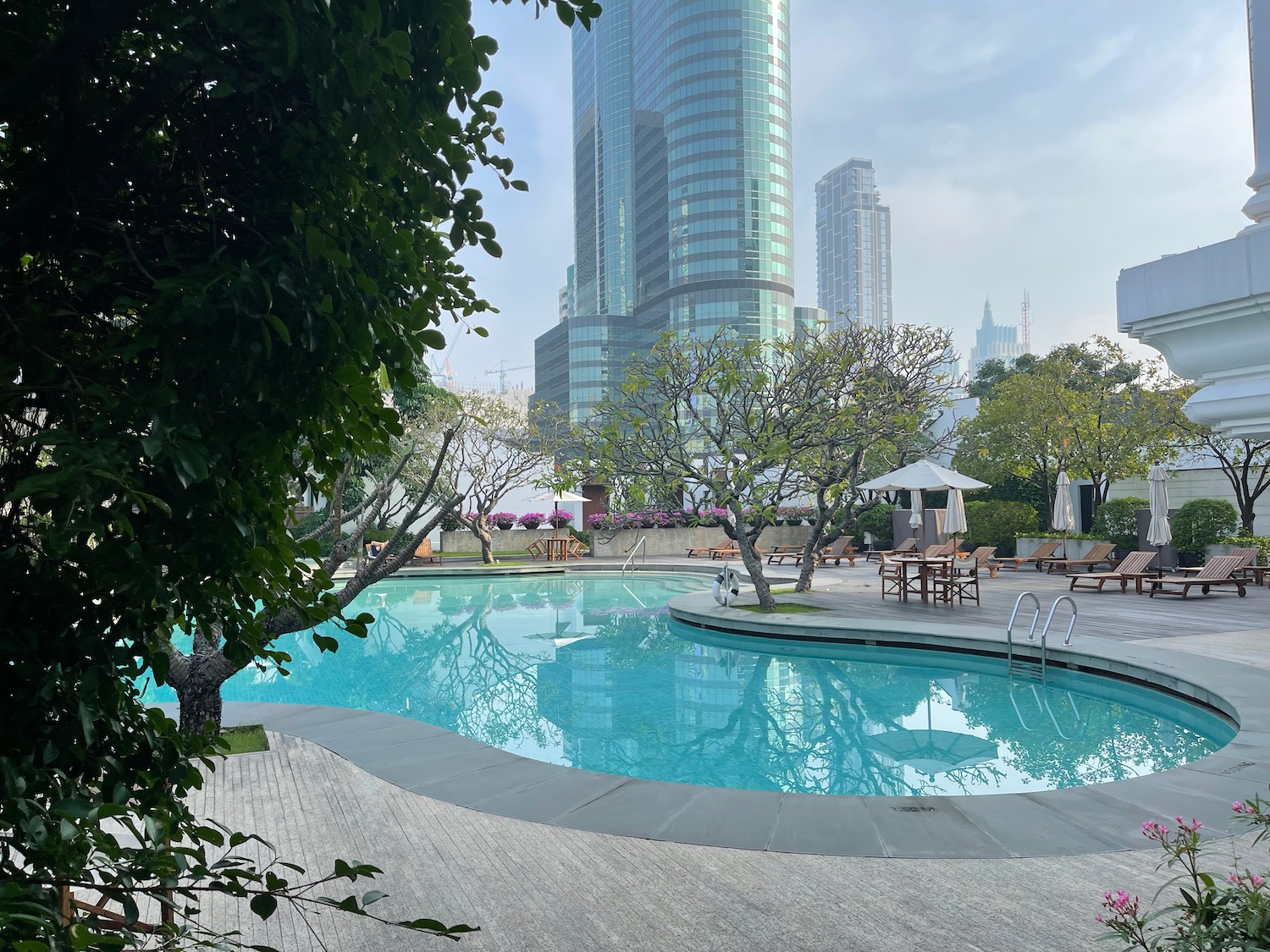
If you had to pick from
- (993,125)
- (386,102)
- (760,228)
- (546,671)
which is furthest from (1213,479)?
(760,228)

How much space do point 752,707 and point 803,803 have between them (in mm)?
Result: 4720

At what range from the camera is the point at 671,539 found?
31.3 m

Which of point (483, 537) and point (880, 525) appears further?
point (880, 525)

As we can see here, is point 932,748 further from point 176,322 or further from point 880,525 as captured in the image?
point 880,525

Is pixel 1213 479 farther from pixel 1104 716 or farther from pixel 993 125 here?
pixel 993 125

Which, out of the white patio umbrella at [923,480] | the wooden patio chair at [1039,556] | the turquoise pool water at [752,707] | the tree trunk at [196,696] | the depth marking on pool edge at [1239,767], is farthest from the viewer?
the wooden patio chair at [1039,556]

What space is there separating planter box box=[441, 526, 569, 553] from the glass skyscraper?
70.5 meters

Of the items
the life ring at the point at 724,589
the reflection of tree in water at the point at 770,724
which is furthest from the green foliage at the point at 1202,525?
the reflection of tree in water at the point at 770,724

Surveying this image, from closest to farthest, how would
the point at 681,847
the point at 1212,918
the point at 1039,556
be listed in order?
the point at 1212,918 < the point at 681,847 < the point at 1039,556

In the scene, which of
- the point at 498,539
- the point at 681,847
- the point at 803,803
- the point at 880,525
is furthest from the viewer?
the point at 498,539

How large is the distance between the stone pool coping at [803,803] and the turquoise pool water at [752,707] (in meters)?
1.59

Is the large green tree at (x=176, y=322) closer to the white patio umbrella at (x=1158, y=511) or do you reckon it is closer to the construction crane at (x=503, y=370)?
the white patio umbrella at (x=1158, y=511)

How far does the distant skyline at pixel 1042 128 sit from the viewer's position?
10.2ft

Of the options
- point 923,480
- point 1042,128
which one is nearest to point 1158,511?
point 923,480
